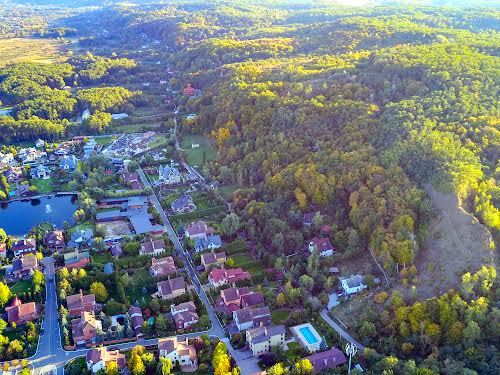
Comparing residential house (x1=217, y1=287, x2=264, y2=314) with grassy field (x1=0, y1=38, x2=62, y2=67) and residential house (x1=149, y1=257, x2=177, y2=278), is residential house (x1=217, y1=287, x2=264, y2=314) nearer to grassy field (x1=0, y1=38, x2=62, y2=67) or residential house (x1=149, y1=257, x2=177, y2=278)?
residential house (x1=149, y1=257, x2=177, y2=278)

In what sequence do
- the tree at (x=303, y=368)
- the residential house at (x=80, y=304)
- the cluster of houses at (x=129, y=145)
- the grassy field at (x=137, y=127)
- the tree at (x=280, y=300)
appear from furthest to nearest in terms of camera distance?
1. the grassy field at (x=137, y=127)
2. the cluster of houses at (x=129, y=145)
3. the tree at (x=280, y=300)
4. the residential house at (x=80, y=304)
5. the tree at (x=303, y=368)

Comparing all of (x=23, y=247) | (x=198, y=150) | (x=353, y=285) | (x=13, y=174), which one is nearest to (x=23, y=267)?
(x=23, y=247)

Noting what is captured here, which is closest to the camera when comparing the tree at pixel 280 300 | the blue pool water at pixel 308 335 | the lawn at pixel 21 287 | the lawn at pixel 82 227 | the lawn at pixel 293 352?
the lawn at pixel 293 352

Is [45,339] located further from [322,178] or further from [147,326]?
[322,178]

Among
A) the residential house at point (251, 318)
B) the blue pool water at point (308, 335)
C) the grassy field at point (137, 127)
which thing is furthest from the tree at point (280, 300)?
the grassy field at point (137, 127)

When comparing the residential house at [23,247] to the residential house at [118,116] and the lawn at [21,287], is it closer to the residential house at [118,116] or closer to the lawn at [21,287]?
the lawn at [21,287]

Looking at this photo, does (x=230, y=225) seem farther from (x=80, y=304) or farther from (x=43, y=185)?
(x=43, y=185)

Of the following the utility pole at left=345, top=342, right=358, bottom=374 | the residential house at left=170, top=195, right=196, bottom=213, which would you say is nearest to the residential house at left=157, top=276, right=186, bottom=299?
the residential house at left=170, top=195, right=196, bottom=213
